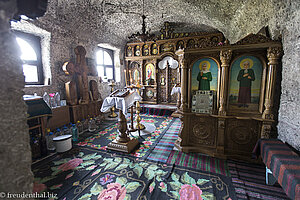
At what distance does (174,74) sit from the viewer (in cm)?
709

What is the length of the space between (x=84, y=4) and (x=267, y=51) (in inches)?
190

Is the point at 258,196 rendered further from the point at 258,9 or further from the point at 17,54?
the point at 258,9

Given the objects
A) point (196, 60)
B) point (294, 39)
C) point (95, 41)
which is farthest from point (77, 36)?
point (294, 39)

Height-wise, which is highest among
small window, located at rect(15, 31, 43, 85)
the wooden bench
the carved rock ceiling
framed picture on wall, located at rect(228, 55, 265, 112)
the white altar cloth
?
the carved rock ceiling

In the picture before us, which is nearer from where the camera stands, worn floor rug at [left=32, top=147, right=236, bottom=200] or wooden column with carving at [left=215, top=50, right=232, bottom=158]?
worn floor rug at [left=32, top=147, right=236, bottom=200]

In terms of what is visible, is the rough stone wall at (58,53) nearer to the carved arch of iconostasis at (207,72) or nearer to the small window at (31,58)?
the small window at (31,58)

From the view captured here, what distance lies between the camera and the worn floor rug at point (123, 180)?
2043mm

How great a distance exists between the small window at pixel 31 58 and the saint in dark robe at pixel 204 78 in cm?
439

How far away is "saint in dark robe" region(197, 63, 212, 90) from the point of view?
2987mm

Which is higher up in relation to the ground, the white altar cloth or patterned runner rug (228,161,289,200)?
the white altar cloth

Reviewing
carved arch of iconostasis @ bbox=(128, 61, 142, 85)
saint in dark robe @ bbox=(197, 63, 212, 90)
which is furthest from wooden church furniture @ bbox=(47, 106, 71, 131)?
carved arch of iconostasis @ bbox=(128, 61, 142, 85)

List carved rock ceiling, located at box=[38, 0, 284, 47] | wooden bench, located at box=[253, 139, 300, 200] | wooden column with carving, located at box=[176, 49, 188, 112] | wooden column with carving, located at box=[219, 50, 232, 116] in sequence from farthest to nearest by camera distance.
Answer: carved rock ceiling, located at box=[38, 0, 284, 47] → wooden column with carving, located at box=[176, 49, 188, 112] → wooden column with carving, located at box=[219, 50, 232, 116] → wooden bench, located at box=[253, 139, 300, 200]

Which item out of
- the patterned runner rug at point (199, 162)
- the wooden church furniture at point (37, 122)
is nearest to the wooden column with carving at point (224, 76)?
the patterned runner rug at point (199, 162)

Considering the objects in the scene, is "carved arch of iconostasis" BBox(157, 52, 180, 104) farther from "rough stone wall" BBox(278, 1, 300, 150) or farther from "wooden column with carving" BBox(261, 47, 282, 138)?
"rough stone wall" BBox(278, 1, 300, 150)
